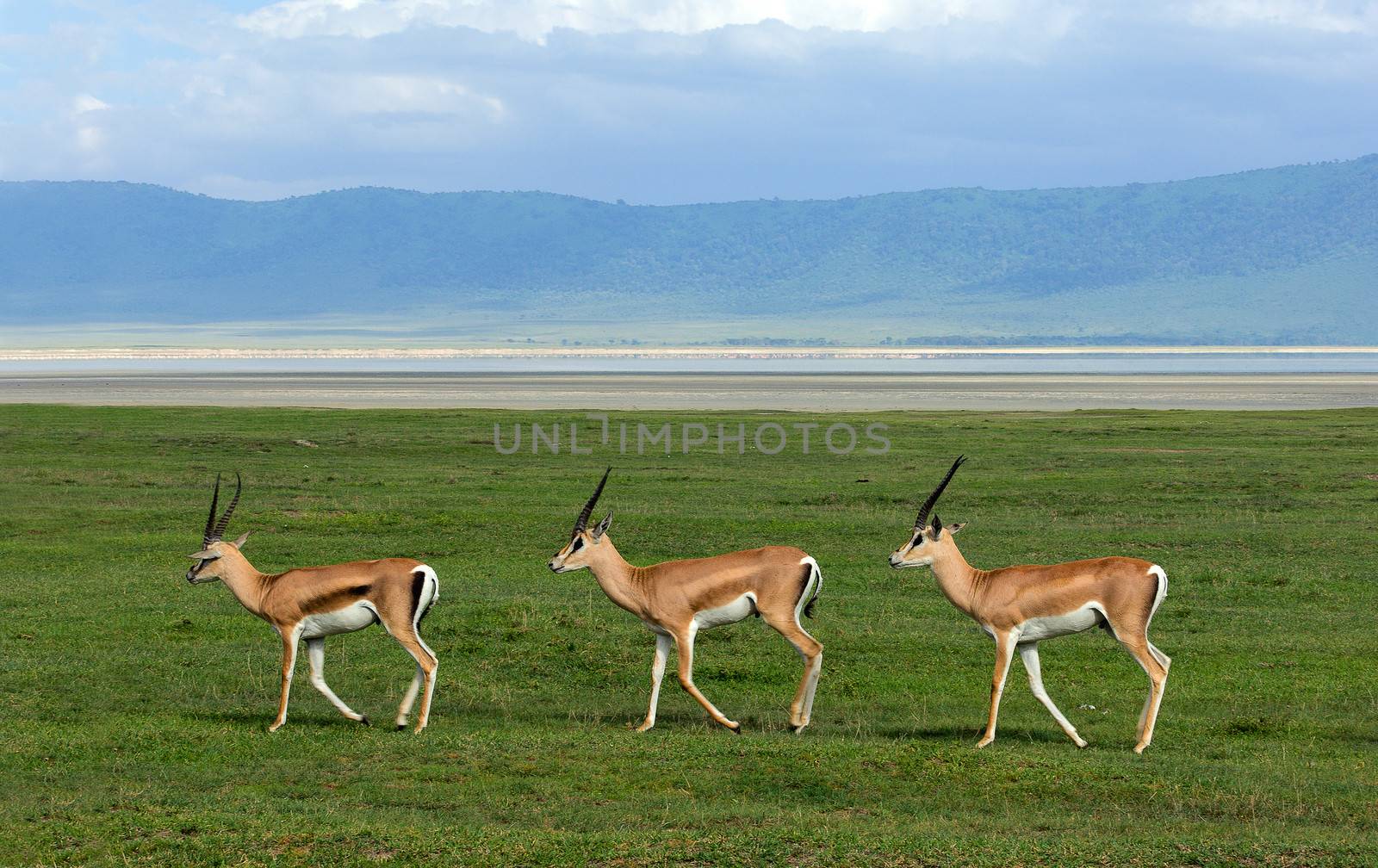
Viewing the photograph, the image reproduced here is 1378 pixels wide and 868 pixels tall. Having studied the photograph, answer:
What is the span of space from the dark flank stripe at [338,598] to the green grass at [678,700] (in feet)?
3.42

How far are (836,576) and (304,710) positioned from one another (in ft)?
30.0

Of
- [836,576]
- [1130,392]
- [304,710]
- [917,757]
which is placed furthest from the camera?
[1130,392]

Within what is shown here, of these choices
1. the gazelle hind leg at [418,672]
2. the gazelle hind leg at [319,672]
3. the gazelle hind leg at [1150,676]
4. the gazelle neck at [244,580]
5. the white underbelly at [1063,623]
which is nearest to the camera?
the white underbelly at [1063,623]

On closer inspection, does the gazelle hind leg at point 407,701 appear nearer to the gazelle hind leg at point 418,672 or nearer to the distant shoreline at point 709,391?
the gazelle hind leg at point 418,672

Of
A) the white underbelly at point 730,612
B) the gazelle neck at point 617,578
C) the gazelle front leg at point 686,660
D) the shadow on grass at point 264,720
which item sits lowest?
the shadow on grass at point 264,720

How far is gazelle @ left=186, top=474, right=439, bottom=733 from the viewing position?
38.2ft

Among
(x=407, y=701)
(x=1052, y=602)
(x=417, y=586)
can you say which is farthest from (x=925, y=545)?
(x=407, y=701)

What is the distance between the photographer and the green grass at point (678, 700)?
30.9ft

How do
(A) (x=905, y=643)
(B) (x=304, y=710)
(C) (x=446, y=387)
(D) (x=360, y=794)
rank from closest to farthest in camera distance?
(D) (x=360, y=794), (B) (x=304, y=710), (A) (x=905, y=643), (C) (x=446, y=387)

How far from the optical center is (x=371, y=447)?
4156cm

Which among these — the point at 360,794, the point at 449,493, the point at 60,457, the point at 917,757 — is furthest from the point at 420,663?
the point at 60,457

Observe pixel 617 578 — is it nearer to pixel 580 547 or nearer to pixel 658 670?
pixel 580 547

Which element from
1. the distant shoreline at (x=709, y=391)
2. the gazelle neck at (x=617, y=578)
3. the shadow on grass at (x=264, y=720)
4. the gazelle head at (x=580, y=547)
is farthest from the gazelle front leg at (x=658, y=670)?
the distant shoreline at (x=709, y=391)

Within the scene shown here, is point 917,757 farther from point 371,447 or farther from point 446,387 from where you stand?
point 446,387
